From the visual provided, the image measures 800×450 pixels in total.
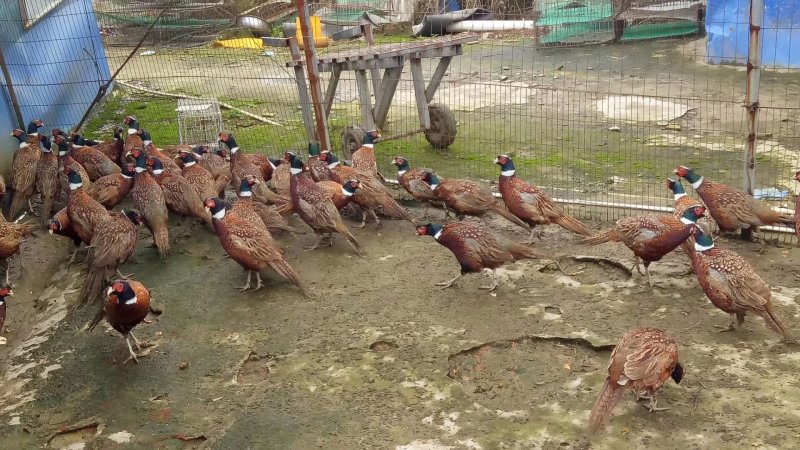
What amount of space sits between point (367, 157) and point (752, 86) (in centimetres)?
422

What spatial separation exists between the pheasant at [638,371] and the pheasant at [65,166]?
6378 mm

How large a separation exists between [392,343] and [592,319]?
5.43 ft

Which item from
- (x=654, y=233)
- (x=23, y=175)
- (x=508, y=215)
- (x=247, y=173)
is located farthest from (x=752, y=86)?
(x=23, y=175)

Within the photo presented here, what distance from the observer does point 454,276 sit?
→ 7.16 meters

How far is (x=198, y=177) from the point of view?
28.2 feet

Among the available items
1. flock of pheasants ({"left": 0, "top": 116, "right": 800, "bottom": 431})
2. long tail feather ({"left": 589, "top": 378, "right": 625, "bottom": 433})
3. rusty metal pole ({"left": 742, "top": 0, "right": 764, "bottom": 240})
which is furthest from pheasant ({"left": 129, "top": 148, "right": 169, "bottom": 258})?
rusty metal pole ({"left": 742, "top": 0, "right": 764, "bottom": 240})

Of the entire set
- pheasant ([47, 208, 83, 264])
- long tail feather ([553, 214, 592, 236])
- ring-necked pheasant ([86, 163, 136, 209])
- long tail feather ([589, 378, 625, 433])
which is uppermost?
ring-necked pheasant ([86, 163, 136, 209])

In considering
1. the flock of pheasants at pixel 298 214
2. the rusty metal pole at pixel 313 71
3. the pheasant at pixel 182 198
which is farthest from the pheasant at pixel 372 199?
the pheasant at pixel 182 198

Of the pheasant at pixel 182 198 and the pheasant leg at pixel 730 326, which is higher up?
the pheasant at pixel 182 198

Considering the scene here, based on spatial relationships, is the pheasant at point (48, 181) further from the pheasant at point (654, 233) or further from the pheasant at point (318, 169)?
the pheasant at point (654, 233)

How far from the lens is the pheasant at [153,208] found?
26.0ft

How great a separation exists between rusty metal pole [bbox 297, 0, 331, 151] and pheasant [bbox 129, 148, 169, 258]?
2.24m

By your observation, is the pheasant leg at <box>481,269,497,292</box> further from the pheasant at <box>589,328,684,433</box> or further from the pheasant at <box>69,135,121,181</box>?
the pheasant at <box>69,135,121,181</box>

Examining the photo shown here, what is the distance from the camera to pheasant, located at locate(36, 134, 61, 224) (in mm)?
8914
